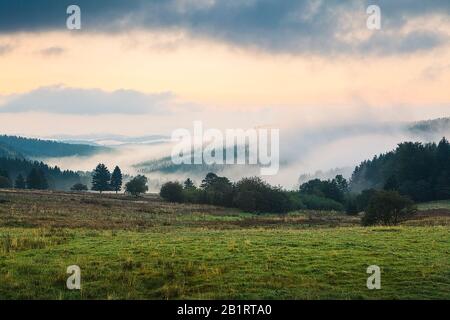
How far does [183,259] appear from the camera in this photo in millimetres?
27625

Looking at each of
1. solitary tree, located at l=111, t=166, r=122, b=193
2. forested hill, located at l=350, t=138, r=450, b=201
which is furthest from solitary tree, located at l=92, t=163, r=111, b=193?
forested hill, located at l=350, t=138, r=450, b=201

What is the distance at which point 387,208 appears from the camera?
6269 centimetres

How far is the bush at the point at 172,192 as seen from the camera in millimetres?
144125

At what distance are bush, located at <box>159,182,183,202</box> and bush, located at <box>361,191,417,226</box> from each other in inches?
3379

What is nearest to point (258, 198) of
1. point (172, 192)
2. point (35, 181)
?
point (172, 192)

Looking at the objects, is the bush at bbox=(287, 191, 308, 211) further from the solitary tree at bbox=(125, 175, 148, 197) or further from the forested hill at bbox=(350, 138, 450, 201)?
the solitary tree at bbox=(125, 175, 148, 197)

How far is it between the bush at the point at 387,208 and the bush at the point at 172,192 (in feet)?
282

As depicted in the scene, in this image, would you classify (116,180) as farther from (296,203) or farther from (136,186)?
(296,203)

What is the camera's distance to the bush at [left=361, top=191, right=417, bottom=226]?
6225 centimetres

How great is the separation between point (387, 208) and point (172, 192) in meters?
89.2
